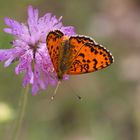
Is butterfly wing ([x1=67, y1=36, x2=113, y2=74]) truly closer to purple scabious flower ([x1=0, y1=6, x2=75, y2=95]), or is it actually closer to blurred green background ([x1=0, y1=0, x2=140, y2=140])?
purple scabious flower ([x1=0, y1=6, x2=75, y2=95])

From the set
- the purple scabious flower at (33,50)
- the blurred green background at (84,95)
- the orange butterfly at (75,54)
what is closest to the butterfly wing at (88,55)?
the orange butterfly at (75,54)

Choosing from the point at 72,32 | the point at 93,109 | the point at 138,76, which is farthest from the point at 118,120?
the point at 72,32

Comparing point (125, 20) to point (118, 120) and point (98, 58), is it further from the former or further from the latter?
point (98, 58)

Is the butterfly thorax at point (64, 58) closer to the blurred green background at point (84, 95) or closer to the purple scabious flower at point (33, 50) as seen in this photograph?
the purple scabious flower at point (33, 50)

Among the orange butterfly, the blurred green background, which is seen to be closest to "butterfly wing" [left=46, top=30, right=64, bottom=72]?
the orange butterfly

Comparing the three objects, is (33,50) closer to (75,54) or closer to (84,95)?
(75,54)

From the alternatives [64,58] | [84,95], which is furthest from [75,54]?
[84,95]

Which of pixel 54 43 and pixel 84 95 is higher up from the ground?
pixel 84 95
